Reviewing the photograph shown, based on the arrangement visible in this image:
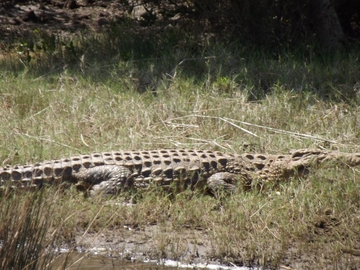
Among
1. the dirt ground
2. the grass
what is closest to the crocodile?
the grass

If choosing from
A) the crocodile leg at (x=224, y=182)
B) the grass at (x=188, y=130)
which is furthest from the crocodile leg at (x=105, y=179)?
the crocodile leg at (x=224, y=182)

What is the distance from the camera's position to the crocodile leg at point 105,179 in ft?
19.4

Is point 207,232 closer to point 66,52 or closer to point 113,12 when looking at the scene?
point 66,52

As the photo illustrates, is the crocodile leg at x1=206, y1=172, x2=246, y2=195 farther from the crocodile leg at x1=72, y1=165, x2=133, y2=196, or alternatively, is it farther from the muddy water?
the muddy water

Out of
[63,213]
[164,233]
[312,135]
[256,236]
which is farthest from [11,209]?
[312,135]

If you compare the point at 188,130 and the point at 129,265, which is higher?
the point at 188,130

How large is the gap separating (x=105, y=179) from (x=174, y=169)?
640 mm

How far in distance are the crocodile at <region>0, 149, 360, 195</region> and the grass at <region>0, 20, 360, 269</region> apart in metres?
0.16

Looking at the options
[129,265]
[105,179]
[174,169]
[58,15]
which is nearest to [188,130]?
[174,169]

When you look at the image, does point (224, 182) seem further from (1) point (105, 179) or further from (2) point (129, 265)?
(2) point (129, 265)

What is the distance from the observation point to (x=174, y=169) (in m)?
6.11

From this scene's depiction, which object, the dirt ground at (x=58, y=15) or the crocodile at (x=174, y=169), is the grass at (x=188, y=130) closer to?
the crocodile at (x=174, y=169)

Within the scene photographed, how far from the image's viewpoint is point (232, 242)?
5.02 metres

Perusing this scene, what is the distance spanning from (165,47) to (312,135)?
111 inches
